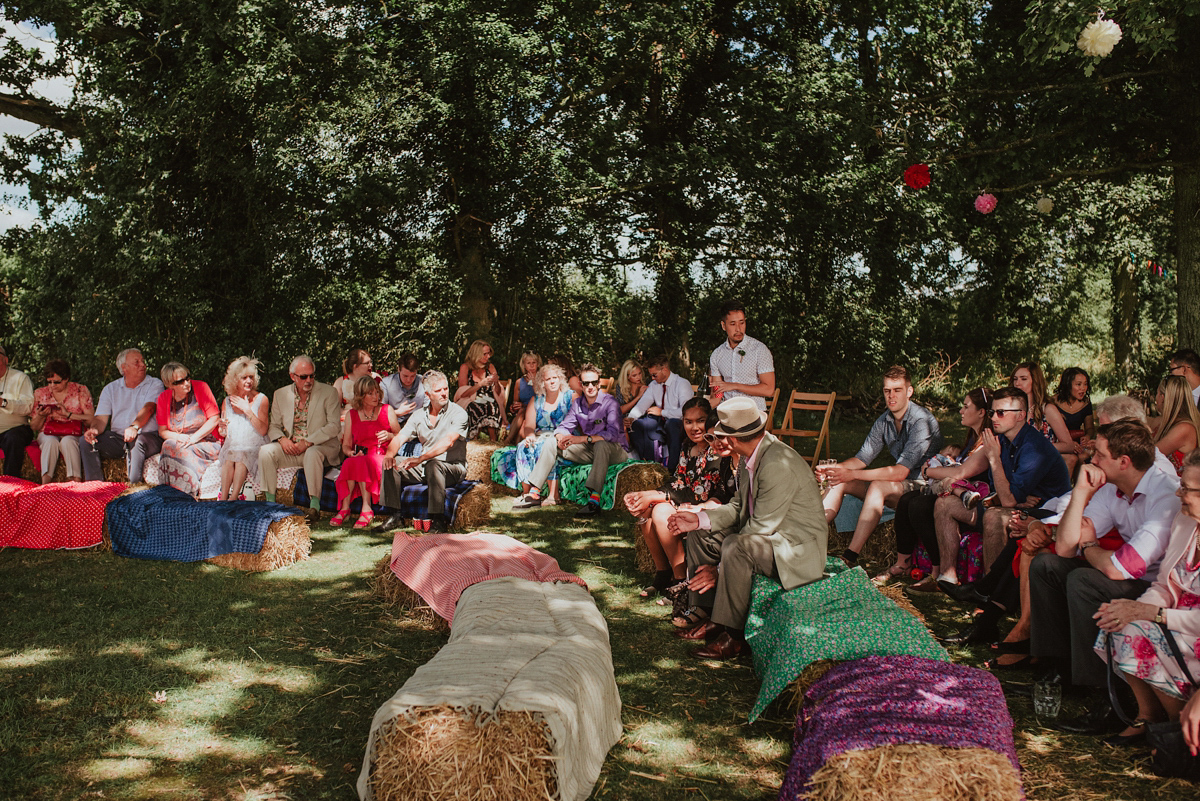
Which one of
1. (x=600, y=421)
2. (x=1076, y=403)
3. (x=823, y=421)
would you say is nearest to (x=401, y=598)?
(x=600, y=421)

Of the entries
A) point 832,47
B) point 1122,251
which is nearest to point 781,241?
point 832,47

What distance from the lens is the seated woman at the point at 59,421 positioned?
912cm

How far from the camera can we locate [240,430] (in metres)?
8.46

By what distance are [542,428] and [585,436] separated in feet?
3.03

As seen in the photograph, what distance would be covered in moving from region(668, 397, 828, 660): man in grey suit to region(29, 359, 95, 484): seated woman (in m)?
7.43

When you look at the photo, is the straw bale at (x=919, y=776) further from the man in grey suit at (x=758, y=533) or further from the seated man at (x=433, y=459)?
the seated man at (x=433, y=459)

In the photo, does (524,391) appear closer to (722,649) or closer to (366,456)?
(366,456)

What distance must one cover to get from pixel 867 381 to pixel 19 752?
15551 millimetres

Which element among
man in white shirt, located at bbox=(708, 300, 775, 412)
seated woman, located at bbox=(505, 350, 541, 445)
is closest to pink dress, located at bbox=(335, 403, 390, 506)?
seated woman, located at bbox=(505, 350, 541, 445)

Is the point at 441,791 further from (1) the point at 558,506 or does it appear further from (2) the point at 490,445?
(2) the point at 490,445

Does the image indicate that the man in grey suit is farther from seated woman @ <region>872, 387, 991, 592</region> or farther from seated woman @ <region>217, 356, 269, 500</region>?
seated woman @ <region>217, 356, 269, 500</region>

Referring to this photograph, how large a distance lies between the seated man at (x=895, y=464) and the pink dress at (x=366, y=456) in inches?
165

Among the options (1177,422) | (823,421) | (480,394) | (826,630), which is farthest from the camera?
(823,421)

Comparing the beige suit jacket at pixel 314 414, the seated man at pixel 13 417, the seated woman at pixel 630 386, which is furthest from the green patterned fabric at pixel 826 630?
the seated man at pixel 13 417
